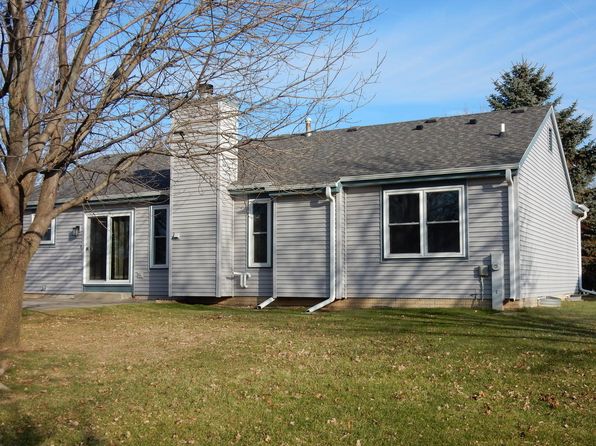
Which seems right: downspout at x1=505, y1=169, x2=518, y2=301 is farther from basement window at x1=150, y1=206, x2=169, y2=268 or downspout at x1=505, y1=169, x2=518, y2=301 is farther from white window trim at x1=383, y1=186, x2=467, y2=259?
basement window at x1=150, y1=206, x2=169, y2=268

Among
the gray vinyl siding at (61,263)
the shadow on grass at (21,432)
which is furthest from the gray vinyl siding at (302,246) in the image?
the shadow on grass at (21,432)

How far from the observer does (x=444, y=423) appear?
563 centimetres

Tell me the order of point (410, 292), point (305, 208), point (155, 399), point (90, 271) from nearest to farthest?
point (155, 399) < point (410, 292) < point (305, 208) < point (90, 271)

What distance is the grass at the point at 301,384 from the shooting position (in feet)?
18.1

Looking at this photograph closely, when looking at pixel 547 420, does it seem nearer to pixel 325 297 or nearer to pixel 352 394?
pixel 352 394

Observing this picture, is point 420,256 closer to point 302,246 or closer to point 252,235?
point 302,246

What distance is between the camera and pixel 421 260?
14555mm

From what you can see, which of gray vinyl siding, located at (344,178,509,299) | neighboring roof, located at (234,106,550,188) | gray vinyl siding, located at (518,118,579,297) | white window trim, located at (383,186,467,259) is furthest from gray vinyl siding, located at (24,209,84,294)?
gray vinyl siding, located at (518,118,579,297)

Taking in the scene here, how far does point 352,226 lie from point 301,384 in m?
8.63

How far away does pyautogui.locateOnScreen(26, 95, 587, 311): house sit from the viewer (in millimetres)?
14102

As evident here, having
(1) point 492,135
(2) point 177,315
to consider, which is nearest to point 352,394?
(2) point 177,315

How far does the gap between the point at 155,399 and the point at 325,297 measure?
8836 mm

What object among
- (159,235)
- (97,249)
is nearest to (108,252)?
(97,249)

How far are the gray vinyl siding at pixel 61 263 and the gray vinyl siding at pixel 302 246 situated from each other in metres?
6.45
